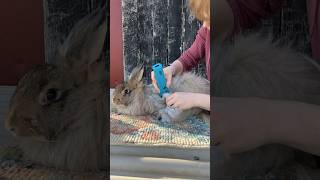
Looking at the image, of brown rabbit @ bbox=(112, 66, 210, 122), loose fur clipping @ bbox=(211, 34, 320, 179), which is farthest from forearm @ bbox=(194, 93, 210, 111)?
loose fur clipping @ bbox=(211, 34, 320, 179)

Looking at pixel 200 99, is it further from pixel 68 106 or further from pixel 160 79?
pixel 68 106

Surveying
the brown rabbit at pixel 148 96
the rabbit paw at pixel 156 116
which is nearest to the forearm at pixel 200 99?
the brown rabbit at pixel 148 96

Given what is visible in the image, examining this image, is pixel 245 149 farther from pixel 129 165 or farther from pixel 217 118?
pixel 129 165

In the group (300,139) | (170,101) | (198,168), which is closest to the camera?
(300,139)

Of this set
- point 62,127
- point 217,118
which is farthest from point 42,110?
point 217,118

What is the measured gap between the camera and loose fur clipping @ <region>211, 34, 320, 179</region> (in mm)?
267

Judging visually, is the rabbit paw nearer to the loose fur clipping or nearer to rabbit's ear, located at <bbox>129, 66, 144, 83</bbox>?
rabbit's ear, located at <bbox>129, 66, 144, 83</bbox>

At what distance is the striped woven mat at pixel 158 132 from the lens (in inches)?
27.2

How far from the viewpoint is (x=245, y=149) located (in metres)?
0.29

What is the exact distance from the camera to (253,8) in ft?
0.86

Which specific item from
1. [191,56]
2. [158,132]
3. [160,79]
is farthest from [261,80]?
[160,79]

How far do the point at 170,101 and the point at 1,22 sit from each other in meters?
0.77

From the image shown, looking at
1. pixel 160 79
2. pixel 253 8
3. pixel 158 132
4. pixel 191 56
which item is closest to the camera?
pixel 253 8

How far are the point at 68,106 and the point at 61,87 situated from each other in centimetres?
2
